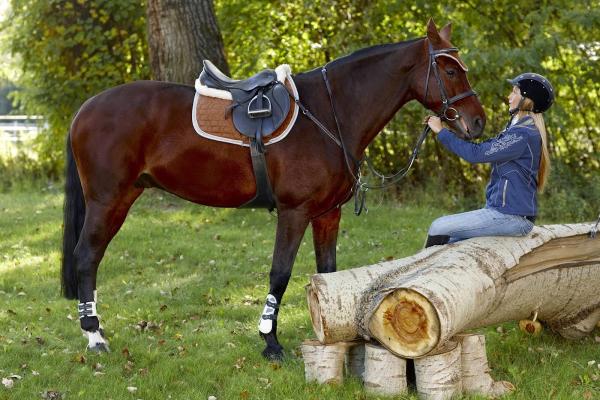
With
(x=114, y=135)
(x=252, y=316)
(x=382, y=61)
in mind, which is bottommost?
(x=252, y=316)

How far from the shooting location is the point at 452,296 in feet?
14.7

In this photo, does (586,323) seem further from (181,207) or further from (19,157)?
(19,157)

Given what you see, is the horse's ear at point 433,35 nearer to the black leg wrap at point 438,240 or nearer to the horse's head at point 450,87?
the horse's head at point 450,87

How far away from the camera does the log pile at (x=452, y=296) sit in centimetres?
450

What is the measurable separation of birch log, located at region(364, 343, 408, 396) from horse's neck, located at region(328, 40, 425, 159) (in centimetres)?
153

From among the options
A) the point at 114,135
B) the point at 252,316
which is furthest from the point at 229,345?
the point at 114,135

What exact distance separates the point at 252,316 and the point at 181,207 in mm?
4991

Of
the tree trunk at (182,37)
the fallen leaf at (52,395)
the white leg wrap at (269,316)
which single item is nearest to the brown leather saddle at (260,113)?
the white leg wrap at (269,316)

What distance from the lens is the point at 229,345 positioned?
587 cm

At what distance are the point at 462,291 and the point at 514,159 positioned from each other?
3.82ft

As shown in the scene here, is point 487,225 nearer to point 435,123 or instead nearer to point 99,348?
point 435,123

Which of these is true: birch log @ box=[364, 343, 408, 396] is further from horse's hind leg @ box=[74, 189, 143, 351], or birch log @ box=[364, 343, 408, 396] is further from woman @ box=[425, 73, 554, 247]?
horse's hind leg @ box=[74, 189, 143, 351]

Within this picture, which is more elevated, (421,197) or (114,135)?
(114,135)

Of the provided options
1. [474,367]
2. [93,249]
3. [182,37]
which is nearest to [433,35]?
[474,367]
